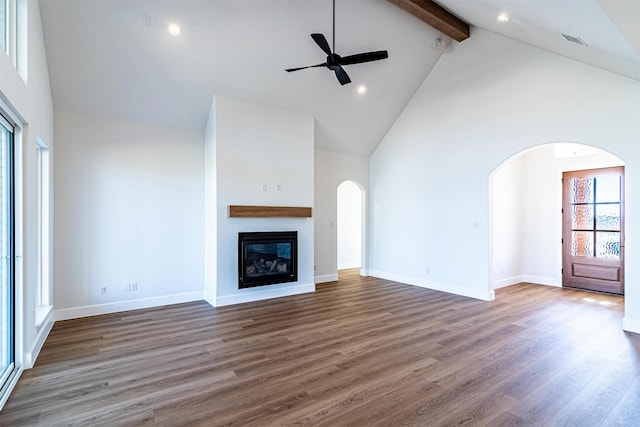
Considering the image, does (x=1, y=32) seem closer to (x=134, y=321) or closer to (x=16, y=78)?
(x=16, y=78)

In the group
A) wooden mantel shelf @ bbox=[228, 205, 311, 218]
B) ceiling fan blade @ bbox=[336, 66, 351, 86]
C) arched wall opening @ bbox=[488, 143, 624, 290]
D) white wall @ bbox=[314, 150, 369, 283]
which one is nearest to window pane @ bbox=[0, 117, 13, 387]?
wooden mantel shelf @ bbox=[228, 205, 311, 218]

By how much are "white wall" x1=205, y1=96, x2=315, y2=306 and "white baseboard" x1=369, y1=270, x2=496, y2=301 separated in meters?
1.96

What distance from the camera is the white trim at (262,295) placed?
4.95m

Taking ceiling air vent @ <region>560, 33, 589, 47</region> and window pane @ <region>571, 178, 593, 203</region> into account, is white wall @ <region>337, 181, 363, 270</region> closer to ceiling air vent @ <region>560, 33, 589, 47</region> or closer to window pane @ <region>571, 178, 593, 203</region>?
window pane @ <region>571, 178, 593, 203</region>

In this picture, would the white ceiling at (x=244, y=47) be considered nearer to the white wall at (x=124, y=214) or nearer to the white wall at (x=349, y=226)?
the white wall at (x=124, y=214)

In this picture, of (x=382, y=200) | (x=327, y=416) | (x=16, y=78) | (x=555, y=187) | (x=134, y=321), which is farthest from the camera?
(x=382, y=200)

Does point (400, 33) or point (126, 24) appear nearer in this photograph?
point (126, 24)

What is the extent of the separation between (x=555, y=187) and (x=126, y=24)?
24.5ft

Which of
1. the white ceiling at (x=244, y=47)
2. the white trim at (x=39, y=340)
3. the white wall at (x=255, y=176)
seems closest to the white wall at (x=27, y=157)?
the white trim at (x=39, y=340)

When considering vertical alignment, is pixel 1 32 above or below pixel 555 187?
above

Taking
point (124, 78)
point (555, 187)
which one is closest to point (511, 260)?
→ point (555, 187)

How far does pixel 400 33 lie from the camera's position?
495cm

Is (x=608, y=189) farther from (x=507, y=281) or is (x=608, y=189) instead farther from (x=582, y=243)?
(x=507, y=281)

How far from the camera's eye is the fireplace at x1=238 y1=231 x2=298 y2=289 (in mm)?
5074
